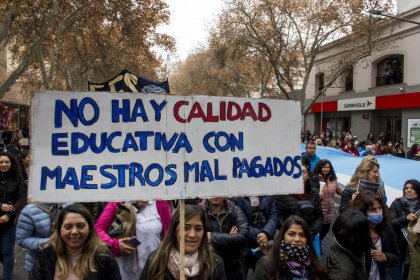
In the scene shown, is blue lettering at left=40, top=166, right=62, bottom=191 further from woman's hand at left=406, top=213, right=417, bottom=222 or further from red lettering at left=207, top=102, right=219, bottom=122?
woman's hand at left=406, top=213, right=417, bottom=222

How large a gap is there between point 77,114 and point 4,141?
1901 centimetres

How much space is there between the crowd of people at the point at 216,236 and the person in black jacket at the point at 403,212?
0.03 ft

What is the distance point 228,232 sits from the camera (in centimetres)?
365

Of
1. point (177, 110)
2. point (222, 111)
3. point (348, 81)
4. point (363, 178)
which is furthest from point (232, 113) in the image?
point (348, 81)

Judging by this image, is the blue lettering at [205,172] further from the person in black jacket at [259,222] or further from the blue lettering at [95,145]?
the person in black jacket at [259,222]

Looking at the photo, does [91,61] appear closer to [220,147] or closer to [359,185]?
[359,185]

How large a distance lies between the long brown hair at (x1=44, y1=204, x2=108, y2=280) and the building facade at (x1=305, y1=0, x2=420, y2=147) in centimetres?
2140

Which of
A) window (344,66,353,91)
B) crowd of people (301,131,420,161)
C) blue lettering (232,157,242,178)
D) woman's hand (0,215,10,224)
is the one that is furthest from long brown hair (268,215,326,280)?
window (344,66,353,91)

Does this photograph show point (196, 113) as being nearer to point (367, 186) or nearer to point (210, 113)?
point (210, 113)

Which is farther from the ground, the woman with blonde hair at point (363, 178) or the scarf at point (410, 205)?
the woman with blonde hair at point (363, 178)

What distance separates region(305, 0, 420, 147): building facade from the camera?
2247 cm

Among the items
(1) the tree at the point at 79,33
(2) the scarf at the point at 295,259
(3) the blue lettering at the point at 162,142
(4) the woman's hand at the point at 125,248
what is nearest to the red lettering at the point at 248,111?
(3) the blue lettering at the point at 162,142

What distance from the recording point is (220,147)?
2732 mm

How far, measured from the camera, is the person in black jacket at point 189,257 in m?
2.60
